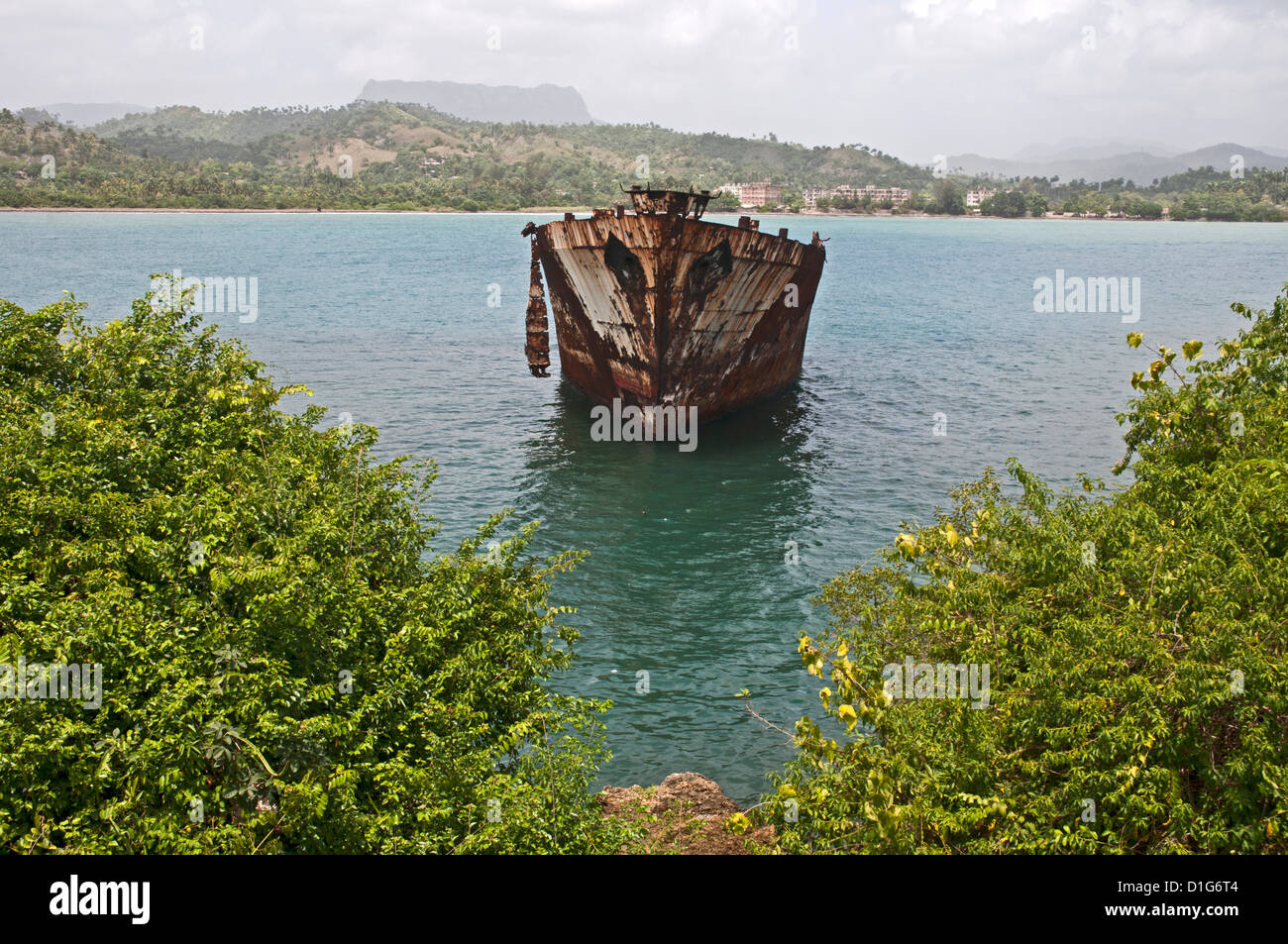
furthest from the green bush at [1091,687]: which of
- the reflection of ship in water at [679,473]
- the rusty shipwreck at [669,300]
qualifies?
the rusty shipwreck at [669,300]

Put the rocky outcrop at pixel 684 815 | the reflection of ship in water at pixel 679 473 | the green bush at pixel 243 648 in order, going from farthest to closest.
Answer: the reflection of ship in water at pixel 679 473
the rocky outcrop at pixel 684 815
the green bush at pixel 243 648

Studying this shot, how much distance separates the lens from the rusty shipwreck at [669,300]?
2742cm

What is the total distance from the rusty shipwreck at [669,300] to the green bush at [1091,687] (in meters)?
16.2

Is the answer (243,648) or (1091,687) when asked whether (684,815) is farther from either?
(243,648)

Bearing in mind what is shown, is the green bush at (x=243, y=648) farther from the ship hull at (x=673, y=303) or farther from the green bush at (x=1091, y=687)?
the ship hull at (x=673, y=303)

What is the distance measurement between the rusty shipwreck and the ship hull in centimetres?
4

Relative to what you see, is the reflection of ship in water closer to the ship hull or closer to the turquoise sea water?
the turquoise sea water

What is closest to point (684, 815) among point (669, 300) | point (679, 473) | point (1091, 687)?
point (1091, 687)

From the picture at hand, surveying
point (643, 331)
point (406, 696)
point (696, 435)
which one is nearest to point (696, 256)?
point (643, 331)

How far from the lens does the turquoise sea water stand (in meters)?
17.0

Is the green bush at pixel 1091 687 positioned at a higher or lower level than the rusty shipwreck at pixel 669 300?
lower
